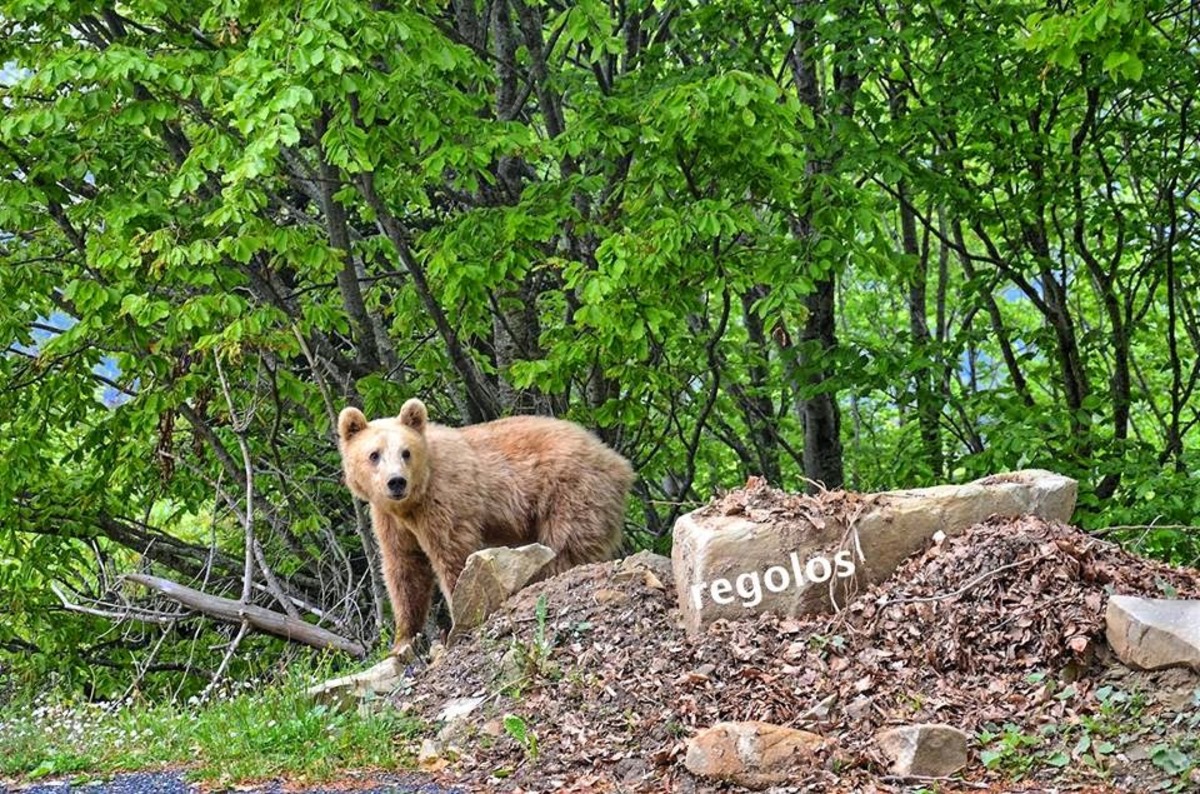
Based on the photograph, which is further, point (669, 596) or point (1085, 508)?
point (1085, 508)

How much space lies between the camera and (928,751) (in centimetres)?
508

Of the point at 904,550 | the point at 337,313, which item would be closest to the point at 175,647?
the point at 337,313

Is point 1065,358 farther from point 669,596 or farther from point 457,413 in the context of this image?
point 669,596

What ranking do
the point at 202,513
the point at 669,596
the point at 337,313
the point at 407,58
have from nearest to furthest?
the point at 669,596
the point at 407,58
the point at 337,313
the point at 202,513

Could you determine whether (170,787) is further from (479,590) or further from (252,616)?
(252,616)

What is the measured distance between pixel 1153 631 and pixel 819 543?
168 cm

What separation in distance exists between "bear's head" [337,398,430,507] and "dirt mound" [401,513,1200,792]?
1.68 metres

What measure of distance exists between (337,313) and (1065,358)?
7.36 m

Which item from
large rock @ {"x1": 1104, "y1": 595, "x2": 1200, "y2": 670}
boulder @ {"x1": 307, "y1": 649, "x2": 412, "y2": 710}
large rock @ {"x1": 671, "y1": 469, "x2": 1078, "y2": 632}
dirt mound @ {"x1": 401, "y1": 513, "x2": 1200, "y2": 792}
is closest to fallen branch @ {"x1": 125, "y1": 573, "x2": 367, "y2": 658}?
boulder @ {"x1": 307, "y1": 649, "x2": 412, "y2": 710}

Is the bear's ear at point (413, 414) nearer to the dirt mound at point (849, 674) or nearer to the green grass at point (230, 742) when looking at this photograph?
the green grass at point (230, 742)

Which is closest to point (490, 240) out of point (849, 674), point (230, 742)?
point (230, 742)

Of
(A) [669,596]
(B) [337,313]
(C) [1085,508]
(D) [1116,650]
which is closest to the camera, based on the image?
(D) [1116,650]

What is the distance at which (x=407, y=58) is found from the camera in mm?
8273

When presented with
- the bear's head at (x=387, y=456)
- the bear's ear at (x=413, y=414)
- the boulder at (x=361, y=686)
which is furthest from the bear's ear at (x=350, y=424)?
the boulder at (x=361, y=686)
